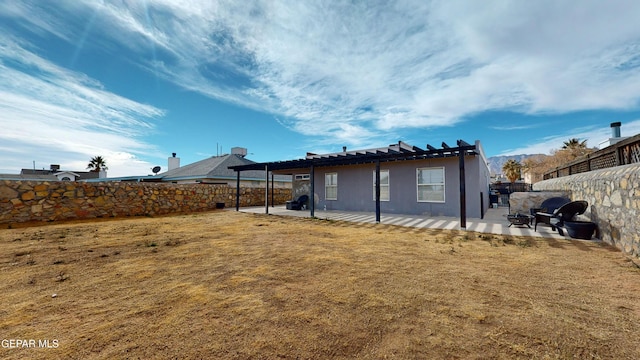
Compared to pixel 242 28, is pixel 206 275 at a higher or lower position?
lower

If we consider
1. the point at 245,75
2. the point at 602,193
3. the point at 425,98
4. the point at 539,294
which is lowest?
the point at 539,294

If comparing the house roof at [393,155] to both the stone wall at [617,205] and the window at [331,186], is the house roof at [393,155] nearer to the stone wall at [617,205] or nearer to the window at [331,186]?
the window at [331,186]

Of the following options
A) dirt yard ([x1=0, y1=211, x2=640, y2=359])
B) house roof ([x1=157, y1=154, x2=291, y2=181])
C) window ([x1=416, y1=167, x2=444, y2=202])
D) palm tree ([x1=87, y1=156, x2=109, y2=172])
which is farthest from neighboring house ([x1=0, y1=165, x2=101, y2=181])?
window ([x1=416, y1=167, x2=444, y2=202])

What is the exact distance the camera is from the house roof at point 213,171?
18.1 m

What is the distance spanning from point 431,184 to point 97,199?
1519 centimetres

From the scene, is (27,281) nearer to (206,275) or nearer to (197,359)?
(206,275)

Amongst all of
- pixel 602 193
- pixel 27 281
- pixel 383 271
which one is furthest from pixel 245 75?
pixel 602 193

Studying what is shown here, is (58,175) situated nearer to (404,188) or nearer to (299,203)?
(299,203)

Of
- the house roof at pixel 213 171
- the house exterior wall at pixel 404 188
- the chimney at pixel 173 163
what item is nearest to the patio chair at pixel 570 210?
the house exterior wall at pixel 404 188

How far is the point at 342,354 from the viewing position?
74.0 inches

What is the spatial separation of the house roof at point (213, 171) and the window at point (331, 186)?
5617 mm

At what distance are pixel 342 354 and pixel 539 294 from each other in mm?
2792

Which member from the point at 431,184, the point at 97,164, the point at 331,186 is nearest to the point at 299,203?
the point at 331,186

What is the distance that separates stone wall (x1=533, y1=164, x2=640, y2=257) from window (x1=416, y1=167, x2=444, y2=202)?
4200mm
